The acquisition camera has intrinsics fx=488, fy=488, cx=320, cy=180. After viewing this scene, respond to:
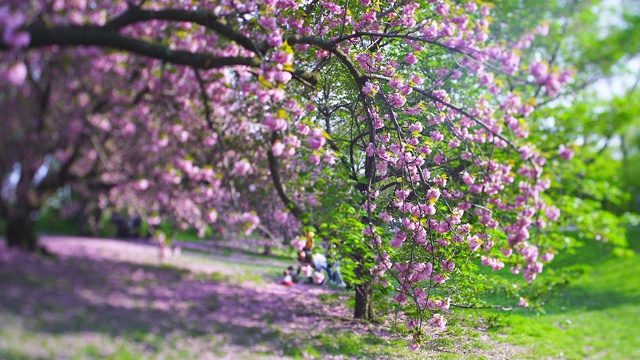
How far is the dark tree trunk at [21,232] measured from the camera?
3189 mm

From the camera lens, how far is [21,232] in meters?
3.23

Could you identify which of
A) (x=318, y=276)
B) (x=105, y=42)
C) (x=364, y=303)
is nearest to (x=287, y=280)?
(x=318, y=276)

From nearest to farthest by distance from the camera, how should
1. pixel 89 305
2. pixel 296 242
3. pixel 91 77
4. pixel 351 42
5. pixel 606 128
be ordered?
pixel 89 305, pixel 91 77, pixel 296 242, pixel 351 42, pixel 606 128

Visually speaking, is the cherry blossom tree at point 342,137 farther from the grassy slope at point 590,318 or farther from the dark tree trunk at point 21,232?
the grassy slope at point 590,318

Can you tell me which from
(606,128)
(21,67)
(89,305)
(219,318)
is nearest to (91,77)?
(21,67)

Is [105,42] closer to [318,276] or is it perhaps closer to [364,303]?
[318,276]

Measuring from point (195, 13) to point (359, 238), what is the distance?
289cm

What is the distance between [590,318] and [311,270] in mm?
7703

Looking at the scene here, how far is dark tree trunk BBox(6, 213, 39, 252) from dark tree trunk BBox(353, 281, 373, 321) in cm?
363

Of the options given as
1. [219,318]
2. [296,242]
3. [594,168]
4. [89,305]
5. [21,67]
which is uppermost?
[594,168]

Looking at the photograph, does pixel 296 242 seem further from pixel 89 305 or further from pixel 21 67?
pixel 21 67

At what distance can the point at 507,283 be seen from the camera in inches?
272

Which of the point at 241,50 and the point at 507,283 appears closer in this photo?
the point at 241,50

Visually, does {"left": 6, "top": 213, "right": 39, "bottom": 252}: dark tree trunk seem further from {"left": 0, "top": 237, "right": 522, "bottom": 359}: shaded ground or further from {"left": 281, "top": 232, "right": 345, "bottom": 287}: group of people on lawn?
{"left": 281, "top": 232, "right": 345, "bottom": 287}: group of people on lawn
